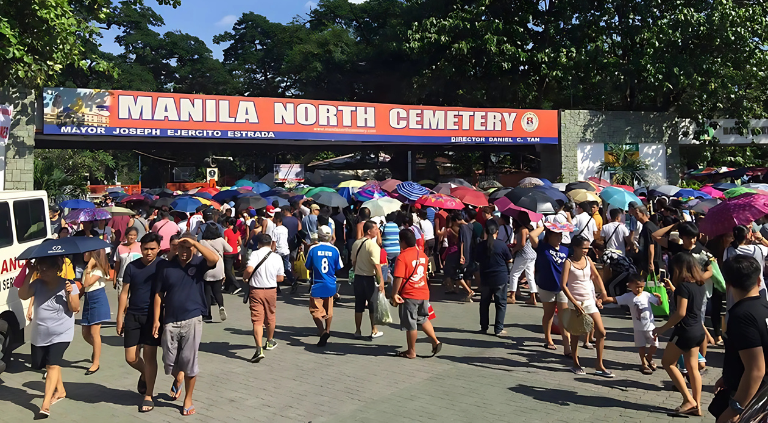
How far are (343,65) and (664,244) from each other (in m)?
30.4

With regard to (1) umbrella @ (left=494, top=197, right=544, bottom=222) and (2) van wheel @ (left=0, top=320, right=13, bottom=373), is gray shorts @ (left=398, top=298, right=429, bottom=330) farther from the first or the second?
(2) van wheel @ (left=0, top=320, right=13, bottom=373)

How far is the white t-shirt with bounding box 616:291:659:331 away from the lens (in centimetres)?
728

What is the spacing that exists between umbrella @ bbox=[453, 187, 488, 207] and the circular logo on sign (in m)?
11.4

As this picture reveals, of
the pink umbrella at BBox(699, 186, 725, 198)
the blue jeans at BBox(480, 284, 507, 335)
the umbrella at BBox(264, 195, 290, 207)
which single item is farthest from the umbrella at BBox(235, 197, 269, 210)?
the pink umbrella at BBox(699, 186, 725, 198)

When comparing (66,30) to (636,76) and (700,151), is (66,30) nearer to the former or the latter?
(636,76)

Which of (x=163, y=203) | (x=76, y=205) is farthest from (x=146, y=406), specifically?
(x=163, y=203)

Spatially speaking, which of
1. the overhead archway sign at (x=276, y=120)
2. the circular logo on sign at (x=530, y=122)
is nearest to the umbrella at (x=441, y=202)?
the overhead archway sign at (x=276, y=120)

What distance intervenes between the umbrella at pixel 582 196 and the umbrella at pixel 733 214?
5.97 meters

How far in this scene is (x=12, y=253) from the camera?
7824mm

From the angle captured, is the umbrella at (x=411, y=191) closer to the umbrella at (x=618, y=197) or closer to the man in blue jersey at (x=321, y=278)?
the umbrella at (x=618, y=197)

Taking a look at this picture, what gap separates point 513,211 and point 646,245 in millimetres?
2310

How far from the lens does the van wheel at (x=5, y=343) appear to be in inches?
295

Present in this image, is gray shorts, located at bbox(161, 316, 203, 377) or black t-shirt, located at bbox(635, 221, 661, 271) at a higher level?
black t-shirt, located at bbox(635, 221, 661, 271)

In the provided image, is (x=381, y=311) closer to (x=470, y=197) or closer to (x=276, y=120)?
(x=470, y=197)
